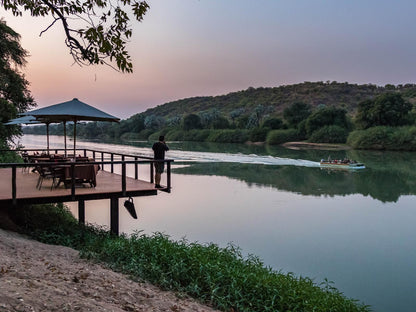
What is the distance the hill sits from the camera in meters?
99.6

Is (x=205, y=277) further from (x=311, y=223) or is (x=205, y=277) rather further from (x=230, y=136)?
(x=230, y=136)

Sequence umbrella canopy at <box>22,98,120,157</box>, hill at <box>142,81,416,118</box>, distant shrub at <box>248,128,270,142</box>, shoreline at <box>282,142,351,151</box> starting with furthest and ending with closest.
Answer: hill at <box>142,81,416,118</box>, distant shrub at <box>248,128,270,142</box>, shoreline at <box>282,142,351,151</box>, umbrella canopy at <box>22,98,120,157</box>

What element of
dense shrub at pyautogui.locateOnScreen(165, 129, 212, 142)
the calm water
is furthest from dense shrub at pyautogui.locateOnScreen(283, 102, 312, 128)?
the calm water

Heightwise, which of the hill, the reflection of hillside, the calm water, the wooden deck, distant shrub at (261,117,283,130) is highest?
the hill

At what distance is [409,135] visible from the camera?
4525 centimetres

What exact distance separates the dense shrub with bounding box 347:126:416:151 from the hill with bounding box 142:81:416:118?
39.2 m

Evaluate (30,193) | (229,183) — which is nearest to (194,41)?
(229,183)

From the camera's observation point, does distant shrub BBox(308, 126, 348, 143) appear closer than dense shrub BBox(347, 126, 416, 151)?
No

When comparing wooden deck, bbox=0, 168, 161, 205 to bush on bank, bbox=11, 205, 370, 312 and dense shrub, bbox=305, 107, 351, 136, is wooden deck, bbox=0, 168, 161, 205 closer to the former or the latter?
bush on bank, bbox=11, 205, 370, 312

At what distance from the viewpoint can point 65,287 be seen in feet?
14.2

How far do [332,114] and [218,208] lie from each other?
48.8 metres

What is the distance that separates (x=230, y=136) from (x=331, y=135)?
19631 mm

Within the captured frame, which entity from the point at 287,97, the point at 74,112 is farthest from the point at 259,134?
the point at 74,112

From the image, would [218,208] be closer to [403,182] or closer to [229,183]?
[229,183]
